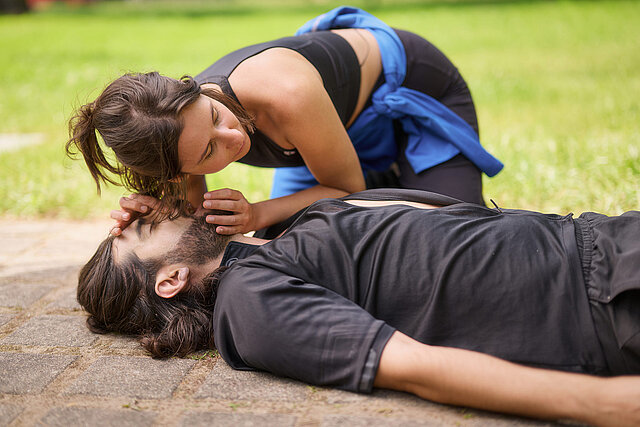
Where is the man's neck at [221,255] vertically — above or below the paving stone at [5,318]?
above

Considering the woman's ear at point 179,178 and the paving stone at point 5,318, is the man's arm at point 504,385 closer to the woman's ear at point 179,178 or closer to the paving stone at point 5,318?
the woman's ear at point 179,178

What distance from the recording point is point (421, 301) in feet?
6.17

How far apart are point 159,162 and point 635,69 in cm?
747

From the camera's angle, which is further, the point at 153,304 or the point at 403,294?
the point at 153,304

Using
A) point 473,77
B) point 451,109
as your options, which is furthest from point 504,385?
point 473,77

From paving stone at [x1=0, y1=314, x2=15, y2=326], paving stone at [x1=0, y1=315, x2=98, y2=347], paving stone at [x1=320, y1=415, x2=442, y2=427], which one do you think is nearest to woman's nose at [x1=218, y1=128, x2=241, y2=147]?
paving stone at [x1=0, y1=315, x2=98, y2=347]

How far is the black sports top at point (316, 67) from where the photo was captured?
2.52 meters

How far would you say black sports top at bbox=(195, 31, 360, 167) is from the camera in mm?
2520

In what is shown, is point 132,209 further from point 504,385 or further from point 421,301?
point 504,385

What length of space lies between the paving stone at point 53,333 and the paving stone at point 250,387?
0.60m

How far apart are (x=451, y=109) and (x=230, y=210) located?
1.39 m

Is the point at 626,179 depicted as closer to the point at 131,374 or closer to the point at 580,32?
the point at 131,374

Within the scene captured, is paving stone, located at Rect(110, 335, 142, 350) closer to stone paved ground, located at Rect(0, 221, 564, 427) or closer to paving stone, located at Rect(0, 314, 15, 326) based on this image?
stone paved ground, located at Rect(0, 221, 564, 427)

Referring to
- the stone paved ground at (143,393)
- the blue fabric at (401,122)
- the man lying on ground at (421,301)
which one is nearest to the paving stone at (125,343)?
the stone paved ground at (143,393)
